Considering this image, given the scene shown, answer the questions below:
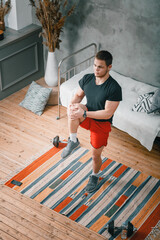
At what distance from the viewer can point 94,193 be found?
3.69m

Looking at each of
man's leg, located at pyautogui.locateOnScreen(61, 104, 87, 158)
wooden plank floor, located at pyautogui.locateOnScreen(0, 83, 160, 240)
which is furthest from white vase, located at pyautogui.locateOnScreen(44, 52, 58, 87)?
man's leg, located at pyautogui.locateOnScreen(61, 104, 87, 158)

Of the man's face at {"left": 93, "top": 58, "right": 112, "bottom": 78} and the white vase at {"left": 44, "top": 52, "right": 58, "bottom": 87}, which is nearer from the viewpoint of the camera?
the man's face at {"left": 93, "top": 58, "right": 112, "bottom": 78}

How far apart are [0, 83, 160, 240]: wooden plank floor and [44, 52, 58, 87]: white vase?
40 centimetres

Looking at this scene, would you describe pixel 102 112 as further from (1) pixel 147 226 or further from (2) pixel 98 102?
(1) pixel 147 226

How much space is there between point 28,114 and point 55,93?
517mm

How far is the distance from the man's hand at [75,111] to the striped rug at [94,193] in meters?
0.93

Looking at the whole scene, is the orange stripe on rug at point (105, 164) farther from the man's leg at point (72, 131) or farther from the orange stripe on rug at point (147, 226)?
the orange stripe on rug at point (147, 226)

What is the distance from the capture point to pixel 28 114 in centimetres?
497

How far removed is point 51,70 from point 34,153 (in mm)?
1496

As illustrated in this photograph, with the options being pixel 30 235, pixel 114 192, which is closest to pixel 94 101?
pixel 114 192

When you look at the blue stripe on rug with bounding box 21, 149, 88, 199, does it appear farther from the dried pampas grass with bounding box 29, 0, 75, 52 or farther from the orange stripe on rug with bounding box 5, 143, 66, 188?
the dried pampas grass with bounding box 29, 0, 75, 52

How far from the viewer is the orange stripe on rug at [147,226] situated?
10.6 ft

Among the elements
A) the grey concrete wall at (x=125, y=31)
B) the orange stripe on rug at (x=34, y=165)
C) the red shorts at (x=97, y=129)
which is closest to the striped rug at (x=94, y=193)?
the orange stripe on rug at (x=34, y=165)

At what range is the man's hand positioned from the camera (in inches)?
123
